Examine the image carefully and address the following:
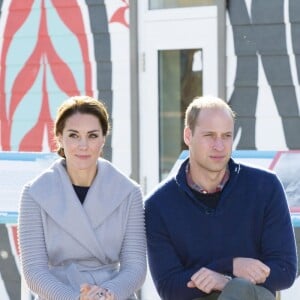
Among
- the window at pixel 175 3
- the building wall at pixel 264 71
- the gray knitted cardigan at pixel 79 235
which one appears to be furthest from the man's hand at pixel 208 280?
the window at pixel 175 3

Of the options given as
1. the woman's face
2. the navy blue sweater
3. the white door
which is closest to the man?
the navy blue sweater

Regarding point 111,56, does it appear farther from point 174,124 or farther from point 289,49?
point 289,49

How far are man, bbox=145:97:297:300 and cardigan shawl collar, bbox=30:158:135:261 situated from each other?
0.16m

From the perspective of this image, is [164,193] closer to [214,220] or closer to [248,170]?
[214,220]

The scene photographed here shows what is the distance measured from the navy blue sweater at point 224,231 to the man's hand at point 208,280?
89 mm

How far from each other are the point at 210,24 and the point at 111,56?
2.20ft

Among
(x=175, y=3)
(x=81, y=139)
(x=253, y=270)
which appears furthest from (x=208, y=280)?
(x=175, y=3)

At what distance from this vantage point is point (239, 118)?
4703 mm

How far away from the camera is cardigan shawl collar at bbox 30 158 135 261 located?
3088 mm

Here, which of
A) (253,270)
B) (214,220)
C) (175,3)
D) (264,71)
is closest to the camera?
(253,270)

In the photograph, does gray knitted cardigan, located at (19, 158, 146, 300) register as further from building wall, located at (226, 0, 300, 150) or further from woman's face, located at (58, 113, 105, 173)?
building wall, located at (226, 0, 300, 150)

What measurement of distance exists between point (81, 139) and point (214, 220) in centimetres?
59

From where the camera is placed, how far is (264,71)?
4.64 m

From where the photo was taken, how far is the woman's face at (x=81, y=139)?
122 inches
